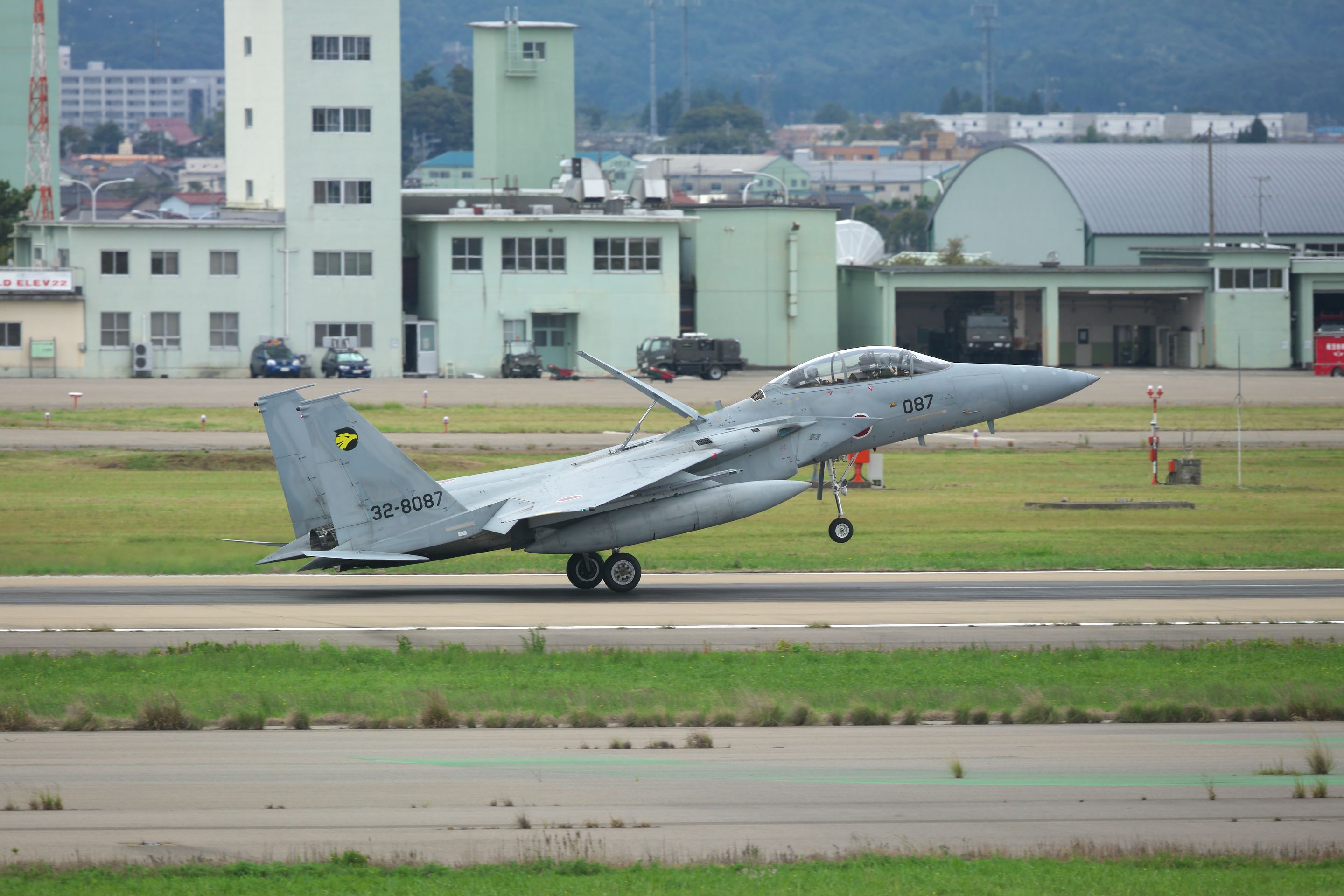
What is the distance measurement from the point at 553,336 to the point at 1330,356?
46302 mm

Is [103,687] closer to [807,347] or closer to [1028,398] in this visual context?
[1028,398]

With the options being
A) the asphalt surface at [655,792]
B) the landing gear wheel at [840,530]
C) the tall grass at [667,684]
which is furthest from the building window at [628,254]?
the asphalt surface at [655,792]

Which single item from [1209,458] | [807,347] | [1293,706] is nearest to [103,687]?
[1293,706]

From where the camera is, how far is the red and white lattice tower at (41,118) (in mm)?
99688

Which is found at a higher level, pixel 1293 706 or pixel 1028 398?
pixel 1028 398

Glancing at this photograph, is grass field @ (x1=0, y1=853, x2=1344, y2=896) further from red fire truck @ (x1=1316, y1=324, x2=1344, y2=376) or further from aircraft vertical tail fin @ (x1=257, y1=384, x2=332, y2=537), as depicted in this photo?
red fire truck @ (x1=1316, y1=324, x2=1344, y2=376)

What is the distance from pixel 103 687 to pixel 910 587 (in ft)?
48.6

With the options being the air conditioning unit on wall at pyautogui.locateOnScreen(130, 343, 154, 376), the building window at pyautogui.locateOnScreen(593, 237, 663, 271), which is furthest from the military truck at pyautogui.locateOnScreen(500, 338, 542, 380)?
the air conditioning unit on wall at pyautogui.locateOnScreen(130, 343, 154, 376)

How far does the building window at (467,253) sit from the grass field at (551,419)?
20.4 meters

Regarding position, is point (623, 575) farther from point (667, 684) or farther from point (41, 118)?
point (41, 118)

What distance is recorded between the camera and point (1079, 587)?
27531 millimetres

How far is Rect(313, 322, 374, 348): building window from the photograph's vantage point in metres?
83.4

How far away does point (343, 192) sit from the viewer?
82.8 m

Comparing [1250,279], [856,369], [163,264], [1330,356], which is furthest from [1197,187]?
[856,369]
